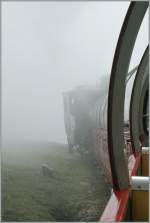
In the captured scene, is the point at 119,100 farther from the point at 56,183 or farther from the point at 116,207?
the point at 56,183

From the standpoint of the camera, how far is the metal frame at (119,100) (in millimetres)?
1863

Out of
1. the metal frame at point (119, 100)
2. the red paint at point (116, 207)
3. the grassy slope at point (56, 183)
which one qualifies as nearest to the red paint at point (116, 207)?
the red paint at point (116, 207)

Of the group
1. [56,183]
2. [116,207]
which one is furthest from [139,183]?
[56,183]

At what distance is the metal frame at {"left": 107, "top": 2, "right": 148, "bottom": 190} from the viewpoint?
6.11ft

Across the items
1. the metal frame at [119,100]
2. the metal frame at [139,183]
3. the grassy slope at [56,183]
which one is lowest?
the grassy slope at [56,183]

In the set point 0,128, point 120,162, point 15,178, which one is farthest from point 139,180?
point 15,178

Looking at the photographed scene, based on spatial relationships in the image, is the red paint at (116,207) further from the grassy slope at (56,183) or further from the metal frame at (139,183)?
the grassy slope at (56,183)

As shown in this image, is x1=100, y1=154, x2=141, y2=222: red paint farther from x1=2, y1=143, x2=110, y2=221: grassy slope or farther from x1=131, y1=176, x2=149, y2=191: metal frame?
x1=2, y1=143, x2=110, y2=221: grassy slope

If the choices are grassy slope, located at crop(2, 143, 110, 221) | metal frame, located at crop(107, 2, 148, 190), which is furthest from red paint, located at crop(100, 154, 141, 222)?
grassy slope, located at crop(2, 143, 110, 221)

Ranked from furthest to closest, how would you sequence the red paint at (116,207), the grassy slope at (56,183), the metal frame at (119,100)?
the grassy slope at (56,183), the metal frame at (119,100), the red paint at (116,207)

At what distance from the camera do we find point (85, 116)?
450 inches

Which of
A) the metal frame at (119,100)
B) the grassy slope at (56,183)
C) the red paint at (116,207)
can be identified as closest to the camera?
the red paint at (116,207)

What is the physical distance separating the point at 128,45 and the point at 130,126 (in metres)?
2.20

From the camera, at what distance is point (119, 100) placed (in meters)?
2.00
